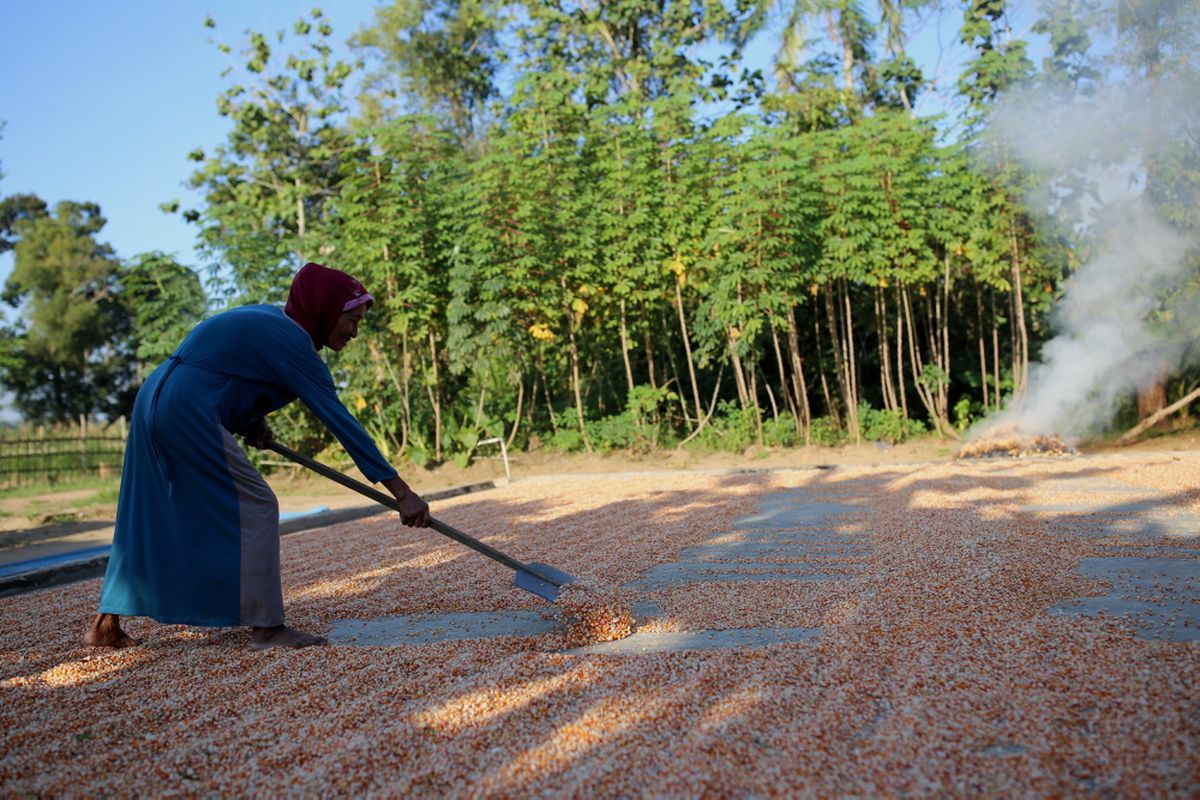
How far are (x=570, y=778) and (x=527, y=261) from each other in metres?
8.44

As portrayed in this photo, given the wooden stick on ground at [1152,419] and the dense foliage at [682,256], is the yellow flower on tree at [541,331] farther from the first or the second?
the wooden stick on ground at [1152,419]

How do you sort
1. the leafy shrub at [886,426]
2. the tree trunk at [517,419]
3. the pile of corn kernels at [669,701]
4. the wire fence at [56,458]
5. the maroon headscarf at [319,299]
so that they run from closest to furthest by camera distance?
the pile of corn kernels at [669,701], the maroon headscarf at [319,299], the leafy shrub at [886,426], the tree trunk at [517,419], the wire fence at [56,458]

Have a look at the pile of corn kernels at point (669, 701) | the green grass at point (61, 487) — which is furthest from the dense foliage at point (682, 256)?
the pile of corn kernels at point (669, 701)

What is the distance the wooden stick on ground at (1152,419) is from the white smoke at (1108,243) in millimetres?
433

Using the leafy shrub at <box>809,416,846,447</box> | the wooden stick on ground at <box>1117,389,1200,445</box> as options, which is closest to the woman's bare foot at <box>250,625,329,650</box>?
the leafy shrub at <box>809,416,846,447</box>

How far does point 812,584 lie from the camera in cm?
324

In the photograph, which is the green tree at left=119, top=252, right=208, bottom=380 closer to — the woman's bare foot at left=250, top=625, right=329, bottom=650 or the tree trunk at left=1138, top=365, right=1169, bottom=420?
the woman's bare foot at left=250, top=625, right=329, bottom=650

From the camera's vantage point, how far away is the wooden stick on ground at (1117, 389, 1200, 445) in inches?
353

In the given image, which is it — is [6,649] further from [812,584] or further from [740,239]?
[740,239]

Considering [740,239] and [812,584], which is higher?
[740,239]

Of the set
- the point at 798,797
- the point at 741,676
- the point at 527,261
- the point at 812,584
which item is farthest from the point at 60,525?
the point at 798,797

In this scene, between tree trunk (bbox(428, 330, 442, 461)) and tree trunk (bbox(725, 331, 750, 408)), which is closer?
tree trunk (bbox(725, 331, 750, 408))

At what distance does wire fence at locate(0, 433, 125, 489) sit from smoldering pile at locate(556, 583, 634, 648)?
11556 mm

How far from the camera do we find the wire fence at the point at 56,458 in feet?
40.0
